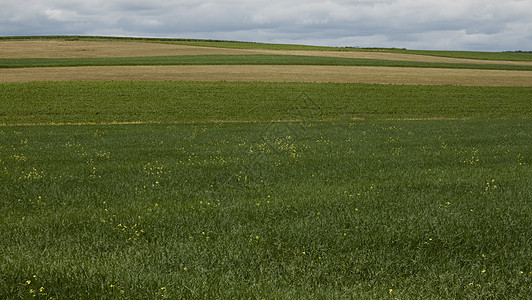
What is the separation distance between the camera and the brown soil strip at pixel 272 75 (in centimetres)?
4744

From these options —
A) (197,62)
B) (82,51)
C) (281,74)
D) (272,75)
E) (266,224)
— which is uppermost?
(82,51)

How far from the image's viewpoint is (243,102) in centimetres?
3681

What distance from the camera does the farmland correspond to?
629cm

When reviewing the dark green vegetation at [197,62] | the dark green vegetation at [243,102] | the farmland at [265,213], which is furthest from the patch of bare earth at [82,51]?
the farmland at [265,213]

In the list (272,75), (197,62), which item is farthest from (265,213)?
(197,62)

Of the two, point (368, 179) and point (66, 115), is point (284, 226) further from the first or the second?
point (66, 115)

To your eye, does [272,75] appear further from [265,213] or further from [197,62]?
[265,213]

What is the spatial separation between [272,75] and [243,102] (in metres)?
15.3

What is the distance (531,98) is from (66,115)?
132 feet

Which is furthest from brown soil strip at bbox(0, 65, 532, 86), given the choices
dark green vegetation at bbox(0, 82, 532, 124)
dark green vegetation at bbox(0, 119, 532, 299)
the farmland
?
dark green vegetation at bbox(0, 119, 532, 299)

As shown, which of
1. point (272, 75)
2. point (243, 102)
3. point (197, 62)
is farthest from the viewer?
point (197, 62)

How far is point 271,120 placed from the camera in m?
31.4

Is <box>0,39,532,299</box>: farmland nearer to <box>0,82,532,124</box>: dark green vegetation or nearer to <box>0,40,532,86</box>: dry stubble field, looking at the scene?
<box>0,82,532,124</box>: dark green vegetation

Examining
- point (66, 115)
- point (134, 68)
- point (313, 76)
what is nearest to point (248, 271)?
point (66, 115)
